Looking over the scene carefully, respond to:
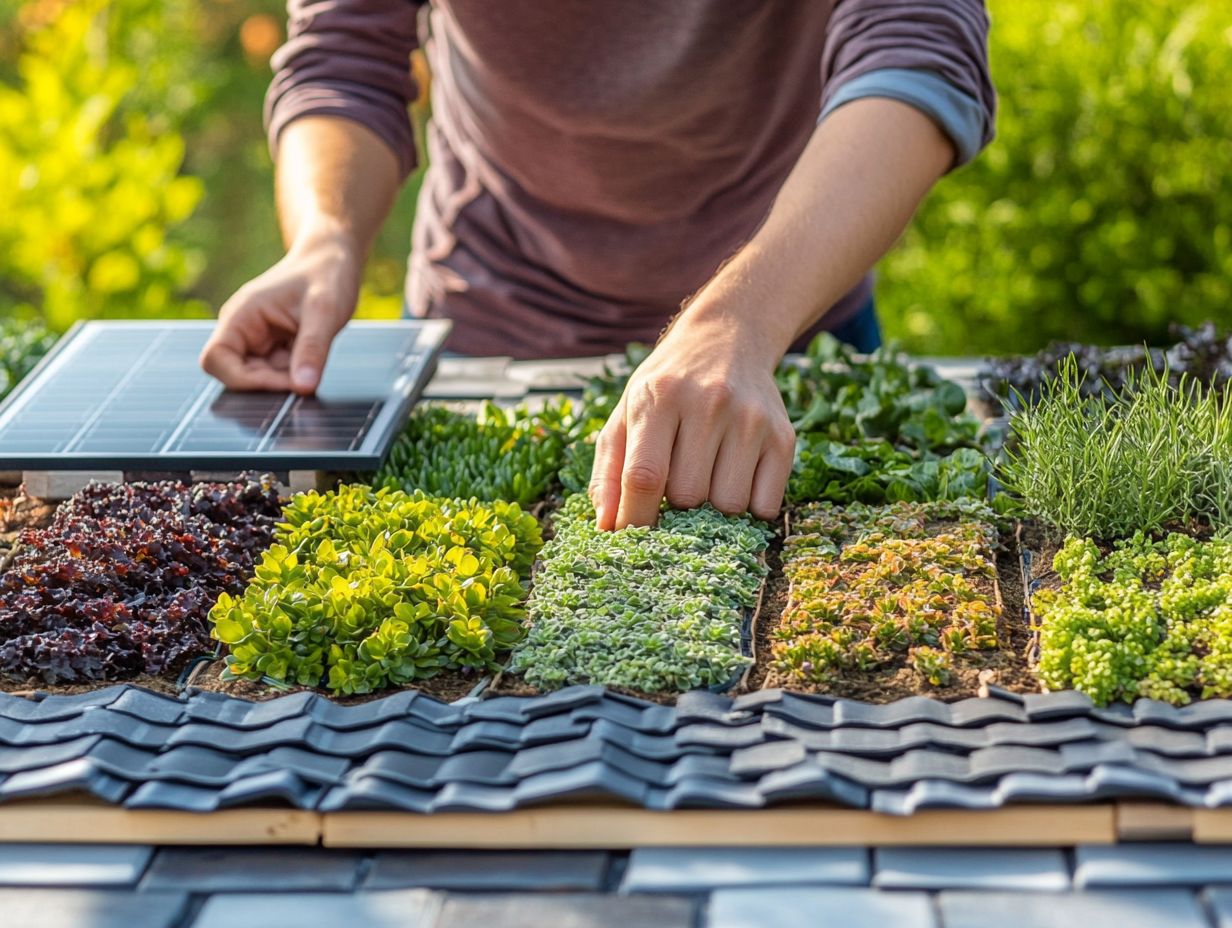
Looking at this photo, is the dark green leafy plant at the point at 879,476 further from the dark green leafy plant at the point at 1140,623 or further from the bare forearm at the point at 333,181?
the bare forearm at the point at 333,181

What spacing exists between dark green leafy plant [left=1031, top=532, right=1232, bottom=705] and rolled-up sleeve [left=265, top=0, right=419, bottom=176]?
2157mm

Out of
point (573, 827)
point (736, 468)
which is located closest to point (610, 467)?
point (736, 468)

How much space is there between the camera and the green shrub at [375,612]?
1.98 metres

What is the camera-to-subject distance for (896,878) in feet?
5.07

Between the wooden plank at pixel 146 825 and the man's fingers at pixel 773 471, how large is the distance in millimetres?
993

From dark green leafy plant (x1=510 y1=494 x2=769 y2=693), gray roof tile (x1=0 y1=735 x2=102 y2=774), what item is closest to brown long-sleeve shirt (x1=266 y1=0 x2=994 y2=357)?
dark green leafy plant (x1=510 y1=494 x2=769 y2=693)

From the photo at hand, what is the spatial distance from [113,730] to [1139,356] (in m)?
2.26

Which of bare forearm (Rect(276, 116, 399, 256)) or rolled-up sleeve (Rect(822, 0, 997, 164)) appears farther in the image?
bare forearm (Rect(276, 116, 399, 256))

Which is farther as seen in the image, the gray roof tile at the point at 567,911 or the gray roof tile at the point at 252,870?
the gray roof tile at the point at 252,870

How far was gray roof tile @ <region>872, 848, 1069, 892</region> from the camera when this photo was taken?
1532 millimetres

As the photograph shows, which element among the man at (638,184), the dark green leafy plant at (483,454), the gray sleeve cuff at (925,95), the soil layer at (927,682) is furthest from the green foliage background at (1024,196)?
the soil layer at (927,682)

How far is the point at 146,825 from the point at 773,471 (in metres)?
1.14

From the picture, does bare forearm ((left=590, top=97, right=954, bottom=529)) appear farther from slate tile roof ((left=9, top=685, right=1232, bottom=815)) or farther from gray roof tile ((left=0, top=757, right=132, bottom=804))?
gray roof tile ((left=0, top=757, right=132, bottom=804))

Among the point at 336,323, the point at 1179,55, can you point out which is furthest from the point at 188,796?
the point at 1179,55
